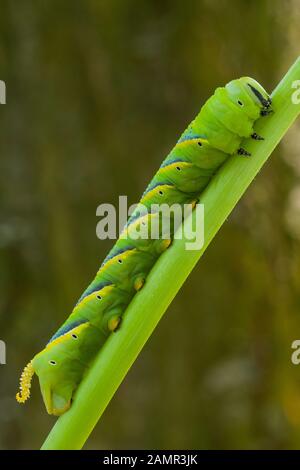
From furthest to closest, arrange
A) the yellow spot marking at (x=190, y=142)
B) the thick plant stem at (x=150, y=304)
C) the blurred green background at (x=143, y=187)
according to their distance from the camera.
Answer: the blurred green background at (x=143, y=187)
the yellow spot marking at (x=190, y=142)
the thick plant stem at (x=150, y=304)

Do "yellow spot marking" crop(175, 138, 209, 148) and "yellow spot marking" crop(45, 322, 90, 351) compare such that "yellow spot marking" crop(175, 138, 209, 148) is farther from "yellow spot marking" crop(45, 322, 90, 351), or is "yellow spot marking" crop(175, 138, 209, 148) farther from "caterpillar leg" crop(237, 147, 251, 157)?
"yellow spot marking" crop(45, 322, 90, 351)

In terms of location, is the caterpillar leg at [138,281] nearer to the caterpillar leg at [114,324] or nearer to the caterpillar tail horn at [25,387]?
the caterpillar leg at [114,324]

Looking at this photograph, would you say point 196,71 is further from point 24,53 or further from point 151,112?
point 24,53

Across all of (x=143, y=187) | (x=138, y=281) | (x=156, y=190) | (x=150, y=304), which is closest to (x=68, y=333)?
(x=138, y=281)

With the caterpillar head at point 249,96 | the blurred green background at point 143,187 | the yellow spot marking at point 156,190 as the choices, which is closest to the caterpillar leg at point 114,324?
the yellow spot marking at point 156,190

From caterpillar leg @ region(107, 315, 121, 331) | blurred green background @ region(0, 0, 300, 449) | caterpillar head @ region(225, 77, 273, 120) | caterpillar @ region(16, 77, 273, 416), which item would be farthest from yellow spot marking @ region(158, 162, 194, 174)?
blurred green background @ region(0, 0, 300, 449)

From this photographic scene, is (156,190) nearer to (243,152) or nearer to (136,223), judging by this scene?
(136,223)
